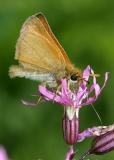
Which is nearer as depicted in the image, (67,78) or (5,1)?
(67,78)

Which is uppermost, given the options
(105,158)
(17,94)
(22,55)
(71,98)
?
(22,55)

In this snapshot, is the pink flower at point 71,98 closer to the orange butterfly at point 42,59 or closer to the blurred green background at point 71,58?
the orange butterfly at point 42,59

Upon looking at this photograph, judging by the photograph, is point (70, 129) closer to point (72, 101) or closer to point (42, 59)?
point (72, 101)

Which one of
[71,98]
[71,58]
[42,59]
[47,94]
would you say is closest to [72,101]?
[71,98]

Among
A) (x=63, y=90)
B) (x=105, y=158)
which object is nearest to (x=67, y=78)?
(x=63, y=90)

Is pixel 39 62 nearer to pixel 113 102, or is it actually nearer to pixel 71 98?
pixel 71 98

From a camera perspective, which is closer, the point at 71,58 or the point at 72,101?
the point at 72,101

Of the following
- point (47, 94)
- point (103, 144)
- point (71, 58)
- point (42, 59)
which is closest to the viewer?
point (103, 144)
